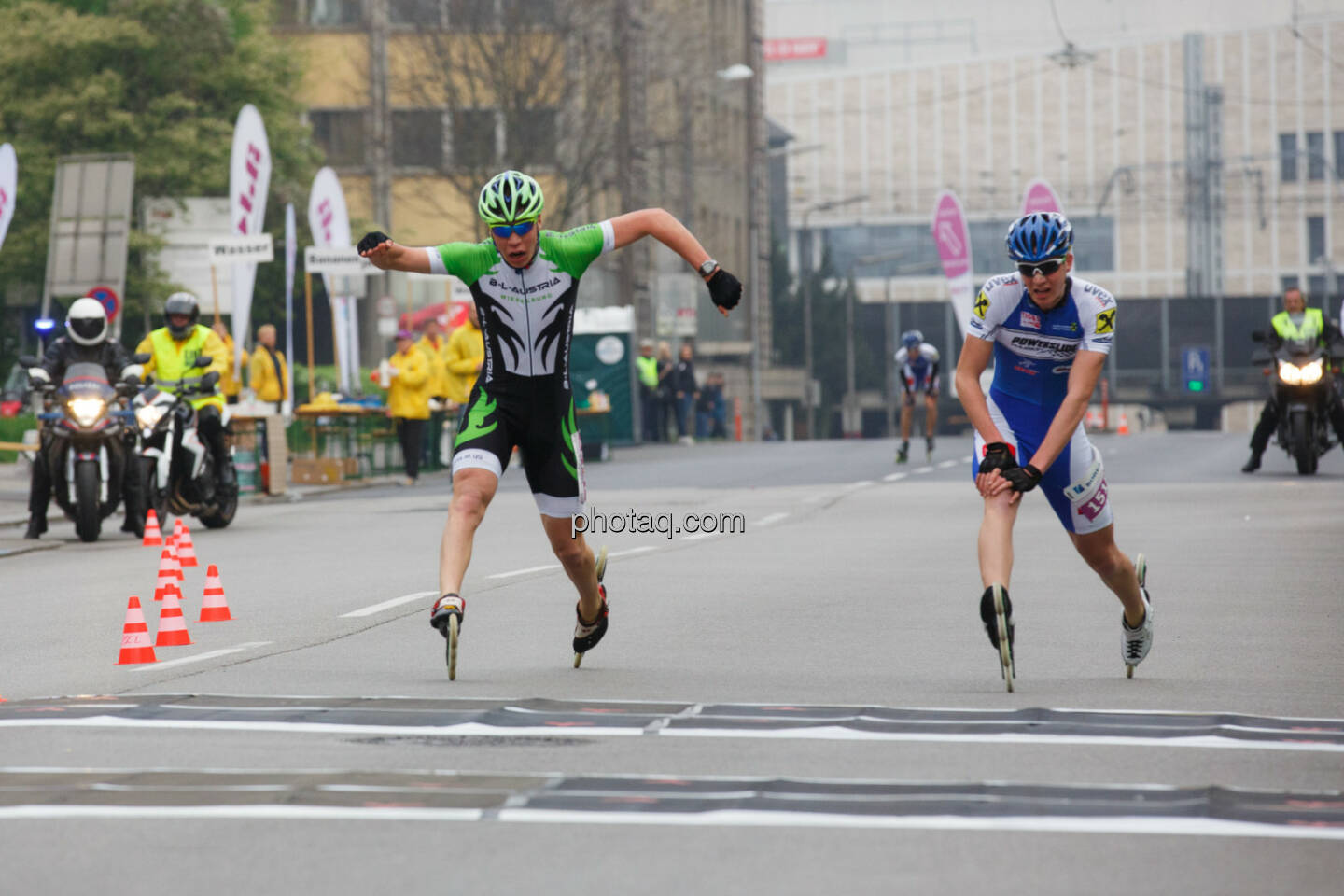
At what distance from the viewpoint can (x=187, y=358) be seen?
19484 mm

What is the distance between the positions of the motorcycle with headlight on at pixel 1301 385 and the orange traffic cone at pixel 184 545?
45.2 feet

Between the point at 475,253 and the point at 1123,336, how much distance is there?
89307 millimetres

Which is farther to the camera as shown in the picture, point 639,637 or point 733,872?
point 639,637

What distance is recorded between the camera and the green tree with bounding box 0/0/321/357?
52750 millimetres

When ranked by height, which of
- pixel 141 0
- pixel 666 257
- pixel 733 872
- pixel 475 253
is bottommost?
pixel 733 872

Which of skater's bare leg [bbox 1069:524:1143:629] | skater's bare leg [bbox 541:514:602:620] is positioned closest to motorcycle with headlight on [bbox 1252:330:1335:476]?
skater's bare leg [bbox 1069:524:1143:629]

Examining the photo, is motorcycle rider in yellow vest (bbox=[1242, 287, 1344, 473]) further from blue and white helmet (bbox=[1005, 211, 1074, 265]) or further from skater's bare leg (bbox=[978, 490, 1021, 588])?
skater's bare leg (bbox=[978, 490, 1021, 588])

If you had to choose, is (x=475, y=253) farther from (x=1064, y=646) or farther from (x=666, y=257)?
(x=666, y=257)

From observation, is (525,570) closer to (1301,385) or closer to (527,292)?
(527,292)

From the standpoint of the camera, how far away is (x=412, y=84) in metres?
49.8

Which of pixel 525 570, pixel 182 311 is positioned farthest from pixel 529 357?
pixel 182 311

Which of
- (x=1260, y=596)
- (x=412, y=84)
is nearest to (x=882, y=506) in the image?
(x=1260, y=596)

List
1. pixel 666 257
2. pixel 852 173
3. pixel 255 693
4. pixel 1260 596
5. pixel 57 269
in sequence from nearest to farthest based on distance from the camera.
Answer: pixel 255 693 < pixel 1260 596 < pixel 57 269 < pixel 666 257 < pixel 852 173

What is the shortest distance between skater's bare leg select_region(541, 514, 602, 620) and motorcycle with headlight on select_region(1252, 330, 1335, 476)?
16.5m
